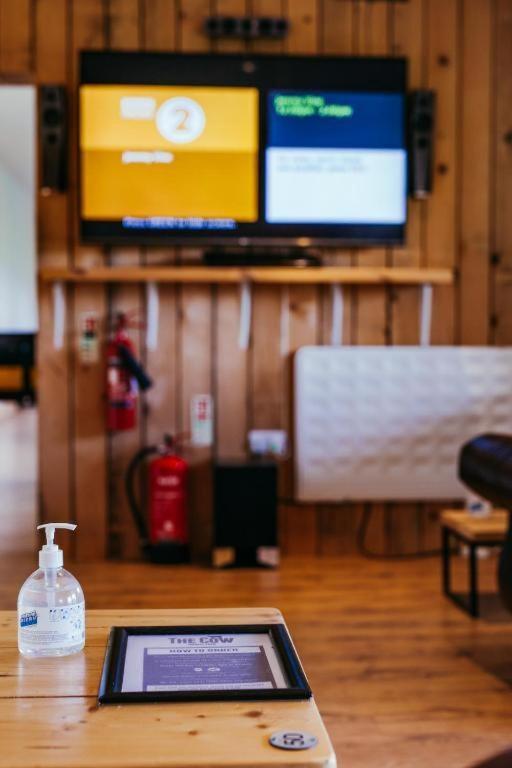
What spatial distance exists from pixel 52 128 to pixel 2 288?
8061 millimetres

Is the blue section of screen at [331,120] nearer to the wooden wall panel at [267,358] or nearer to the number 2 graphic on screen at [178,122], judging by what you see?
the number 2 graphic on screen at [178,122]

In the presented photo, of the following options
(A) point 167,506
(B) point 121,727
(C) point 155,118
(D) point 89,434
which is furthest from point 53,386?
(B) point 121,727

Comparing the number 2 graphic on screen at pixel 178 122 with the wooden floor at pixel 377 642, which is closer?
the wooden floor at pixel 377 642

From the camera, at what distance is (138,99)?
13.5ft

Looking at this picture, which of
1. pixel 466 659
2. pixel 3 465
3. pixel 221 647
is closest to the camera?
pixel 221 647

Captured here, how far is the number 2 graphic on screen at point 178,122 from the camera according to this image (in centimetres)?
413

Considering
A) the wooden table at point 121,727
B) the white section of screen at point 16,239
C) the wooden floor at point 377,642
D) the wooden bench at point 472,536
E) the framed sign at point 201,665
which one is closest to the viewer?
the wooden table at point 121,727

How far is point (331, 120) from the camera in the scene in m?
4.20

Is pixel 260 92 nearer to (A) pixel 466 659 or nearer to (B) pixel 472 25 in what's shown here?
(B) pixel 472 25

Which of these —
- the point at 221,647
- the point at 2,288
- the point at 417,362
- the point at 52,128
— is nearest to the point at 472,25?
the point at 417,362

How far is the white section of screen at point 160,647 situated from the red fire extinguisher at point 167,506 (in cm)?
282

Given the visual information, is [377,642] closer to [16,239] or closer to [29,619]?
[29,619]

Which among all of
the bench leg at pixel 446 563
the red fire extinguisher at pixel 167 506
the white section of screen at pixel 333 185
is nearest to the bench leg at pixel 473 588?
the bench leg at pixel 446 563

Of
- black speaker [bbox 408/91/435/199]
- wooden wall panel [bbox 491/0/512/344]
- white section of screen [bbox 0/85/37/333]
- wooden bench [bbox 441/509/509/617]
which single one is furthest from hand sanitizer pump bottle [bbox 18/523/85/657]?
white section of screen [bbox 0/85/37/333]
